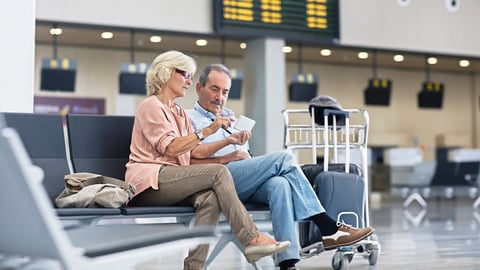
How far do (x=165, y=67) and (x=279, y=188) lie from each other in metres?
0.76

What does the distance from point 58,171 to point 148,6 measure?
5563 mm

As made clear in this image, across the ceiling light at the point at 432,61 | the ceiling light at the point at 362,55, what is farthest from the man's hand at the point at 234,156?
the ceiling light at the point at 432,61

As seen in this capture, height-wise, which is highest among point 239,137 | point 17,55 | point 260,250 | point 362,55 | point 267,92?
point 362,55

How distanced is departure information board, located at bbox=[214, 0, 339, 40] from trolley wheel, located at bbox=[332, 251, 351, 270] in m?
5.29

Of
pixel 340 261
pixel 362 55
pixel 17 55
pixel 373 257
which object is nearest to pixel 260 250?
pixel 340 261

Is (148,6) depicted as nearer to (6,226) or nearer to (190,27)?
(190,27)

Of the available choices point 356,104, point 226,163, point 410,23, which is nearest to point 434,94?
point 410,23

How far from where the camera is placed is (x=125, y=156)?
12.8ft

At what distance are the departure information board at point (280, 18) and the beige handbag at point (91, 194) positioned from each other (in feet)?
19.2

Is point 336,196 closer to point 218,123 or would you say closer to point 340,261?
point 340,261

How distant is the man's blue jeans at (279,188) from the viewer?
348 cm

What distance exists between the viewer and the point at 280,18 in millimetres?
9461

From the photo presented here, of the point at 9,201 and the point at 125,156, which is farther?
the point at 125,156

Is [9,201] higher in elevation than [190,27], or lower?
lower
